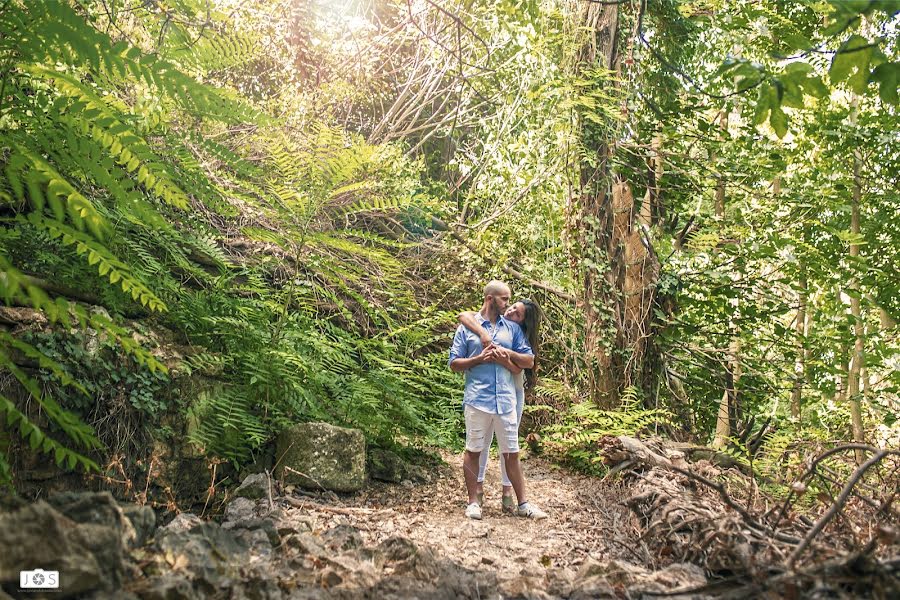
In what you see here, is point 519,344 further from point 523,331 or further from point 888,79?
point 888,79

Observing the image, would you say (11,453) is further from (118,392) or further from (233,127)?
(233,127)

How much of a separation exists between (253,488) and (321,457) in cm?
65

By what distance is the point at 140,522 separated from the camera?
111 inches

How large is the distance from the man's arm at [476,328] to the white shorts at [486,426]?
56 centimetres

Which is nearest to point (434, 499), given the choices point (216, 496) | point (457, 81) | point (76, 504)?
point (216, 496)

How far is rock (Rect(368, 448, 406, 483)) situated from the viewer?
6.43 m

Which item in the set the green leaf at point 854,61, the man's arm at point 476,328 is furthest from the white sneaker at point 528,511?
the green leaf at point 854,61

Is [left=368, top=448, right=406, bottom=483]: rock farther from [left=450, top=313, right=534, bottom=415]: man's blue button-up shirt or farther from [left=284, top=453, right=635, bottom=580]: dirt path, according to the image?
[left=450, top=313, right=534, bottom=415]: man's blue button-up shirt

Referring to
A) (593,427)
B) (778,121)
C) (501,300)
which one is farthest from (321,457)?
(778,121)

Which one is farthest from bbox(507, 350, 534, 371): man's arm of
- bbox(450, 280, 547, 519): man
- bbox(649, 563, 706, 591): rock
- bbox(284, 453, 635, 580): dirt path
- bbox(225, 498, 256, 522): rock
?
bbox(649, 563, 706, 591): rock

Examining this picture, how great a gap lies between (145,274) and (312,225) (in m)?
3.22

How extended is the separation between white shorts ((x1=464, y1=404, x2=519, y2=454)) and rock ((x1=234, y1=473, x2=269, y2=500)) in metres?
1.65

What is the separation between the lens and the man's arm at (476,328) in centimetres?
A: 582

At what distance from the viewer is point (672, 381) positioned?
8.85 m
